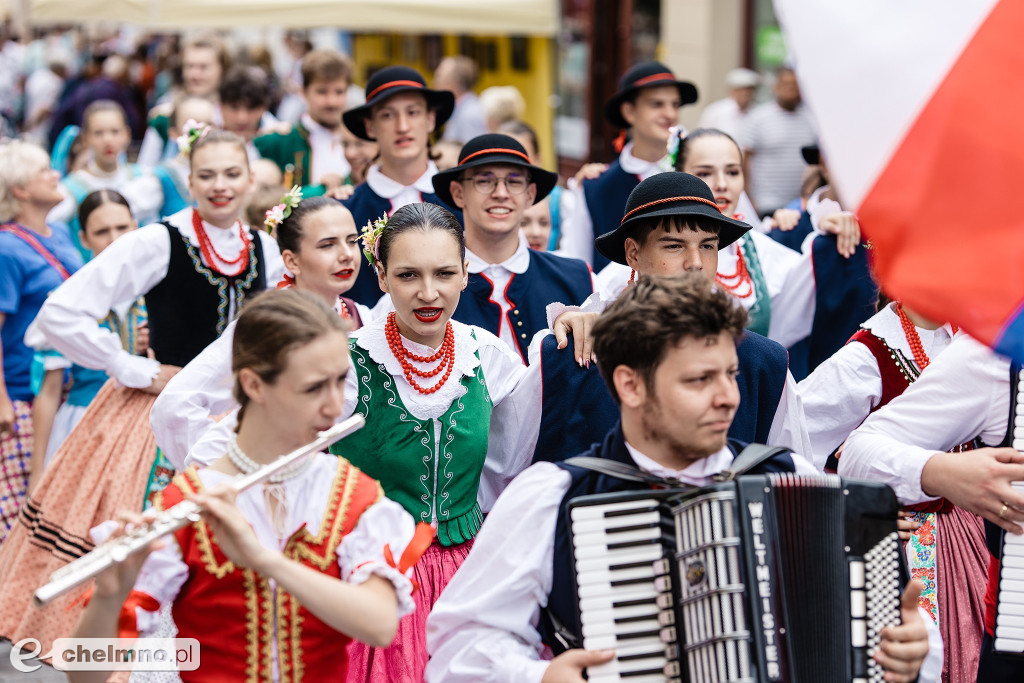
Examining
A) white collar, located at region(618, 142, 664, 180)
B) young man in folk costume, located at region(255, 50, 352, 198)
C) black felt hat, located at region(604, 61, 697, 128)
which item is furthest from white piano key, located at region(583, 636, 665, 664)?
young man in folk costume, located at region(255, 50, 352, 198)

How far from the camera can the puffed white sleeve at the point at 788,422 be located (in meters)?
3.44

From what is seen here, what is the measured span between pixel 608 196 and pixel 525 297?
1.77 meters

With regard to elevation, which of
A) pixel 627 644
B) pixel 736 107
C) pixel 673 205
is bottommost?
pixel 627 644

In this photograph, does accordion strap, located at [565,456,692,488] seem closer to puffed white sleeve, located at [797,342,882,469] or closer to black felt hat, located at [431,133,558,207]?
puffed white sleeve, located at [797,342,882,469]

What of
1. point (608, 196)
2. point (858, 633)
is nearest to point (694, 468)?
point (858, 633)

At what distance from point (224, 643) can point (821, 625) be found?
127 cm

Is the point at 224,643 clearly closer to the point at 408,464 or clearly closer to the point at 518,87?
the point at 408,464

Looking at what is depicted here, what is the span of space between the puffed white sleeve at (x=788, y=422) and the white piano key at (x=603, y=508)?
101cm

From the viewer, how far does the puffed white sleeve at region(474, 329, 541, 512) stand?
3795 mm

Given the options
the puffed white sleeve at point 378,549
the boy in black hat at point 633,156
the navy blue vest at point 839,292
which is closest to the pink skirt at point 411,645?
the puffed white sleeve at point 378,549

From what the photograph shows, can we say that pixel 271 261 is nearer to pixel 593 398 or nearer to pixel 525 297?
pixel 525 297

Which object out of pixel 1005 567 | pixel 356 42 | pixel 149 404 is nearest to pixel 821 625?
pixel 1005 567

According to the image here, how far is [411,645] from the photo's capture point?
3.53 metres

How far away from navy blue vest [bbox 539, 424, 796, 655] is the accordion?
0.10 m
